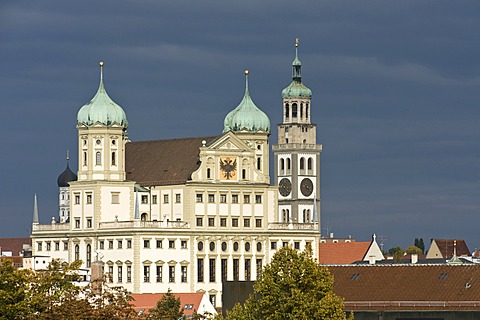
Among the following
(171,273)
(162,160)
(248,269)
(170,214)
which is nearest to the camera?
(171,273)

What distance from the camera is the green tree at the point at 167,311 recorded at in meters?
102

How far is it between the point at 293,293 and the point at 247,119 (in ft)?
327

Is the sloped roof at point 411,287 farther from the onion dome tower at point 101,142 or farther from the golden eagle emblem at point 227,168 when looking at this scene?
the onion dome tower at point 101,142

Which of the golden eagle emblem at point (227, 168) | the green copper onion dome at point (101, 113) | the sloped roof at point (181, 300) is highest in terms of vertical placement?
the green copper onion dome at point (101, 113)

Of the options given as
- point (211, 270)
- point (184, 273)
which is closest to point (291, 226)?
point (211, 270)

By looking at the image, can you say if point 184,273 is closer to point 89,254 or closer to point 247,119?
point 89,254

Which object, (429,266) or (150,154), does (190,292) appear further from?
(429,266)

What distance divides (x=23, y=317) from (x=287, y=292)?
47.8ft

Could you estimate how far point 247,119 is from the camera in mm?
196125

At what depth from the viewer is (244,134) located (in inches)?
7687

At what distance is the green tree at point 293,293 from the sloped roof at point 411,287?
2234 cm

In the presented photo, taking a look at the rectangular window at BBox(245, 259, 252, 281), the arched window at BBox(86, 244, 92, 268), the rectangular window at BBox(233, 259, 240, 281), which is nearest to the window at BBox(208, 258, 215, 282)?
the rectangular window at BBox(233, 259, 240, 281)

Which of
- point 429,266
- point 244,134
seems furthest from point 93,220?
point 429,266

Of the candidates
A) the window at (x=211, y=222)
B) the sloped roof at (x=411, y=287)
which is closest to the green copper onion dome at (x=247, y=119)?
the window at (x=211, y=222)
